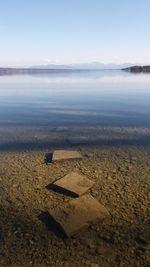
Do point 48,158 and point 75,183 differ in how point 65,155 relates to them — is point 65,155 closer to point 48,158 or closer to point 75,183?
point 48,158

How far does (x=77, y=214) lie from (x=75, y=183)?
1.50 metres

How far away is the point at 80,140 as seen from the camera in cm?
1195

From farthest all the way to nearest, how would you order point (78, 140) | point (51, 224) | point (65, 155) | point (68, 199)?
point (78, 140)
point (65, 155)
point (68, 199)
point (51, 224)

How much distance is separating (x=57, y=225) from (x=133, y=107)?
16212 mm

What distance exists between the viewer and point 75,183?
7.40 metres

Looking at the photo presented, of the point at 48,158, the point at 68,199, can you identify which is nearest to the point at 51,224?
the point at 68,199

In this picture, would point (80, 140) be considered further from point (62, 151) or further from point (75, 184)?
point (75, 184)

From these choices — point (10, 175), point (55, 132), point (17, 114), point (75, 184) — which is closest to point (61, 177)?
point (75, 184)

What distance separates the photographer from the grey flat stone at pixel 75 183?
7055mm

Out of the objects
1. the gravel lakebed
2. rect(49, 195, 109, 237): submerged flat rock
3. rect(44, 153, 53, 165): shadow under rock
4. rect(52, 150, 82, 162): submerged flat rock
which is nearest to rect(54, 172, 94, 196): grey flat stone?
the gravel lakebed

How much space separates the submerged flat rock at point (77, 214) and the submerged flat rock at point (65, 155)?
9.42 feet

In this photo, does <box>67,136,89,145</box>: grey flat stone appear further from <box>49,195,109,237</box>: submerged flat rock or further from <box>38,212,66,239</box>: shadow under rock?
<box>38,212,66,239</box>: shadow under rock

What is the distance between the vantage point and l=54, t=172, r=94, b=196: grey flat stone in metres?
7.05

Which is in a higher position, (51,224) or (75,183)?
(75,183)
